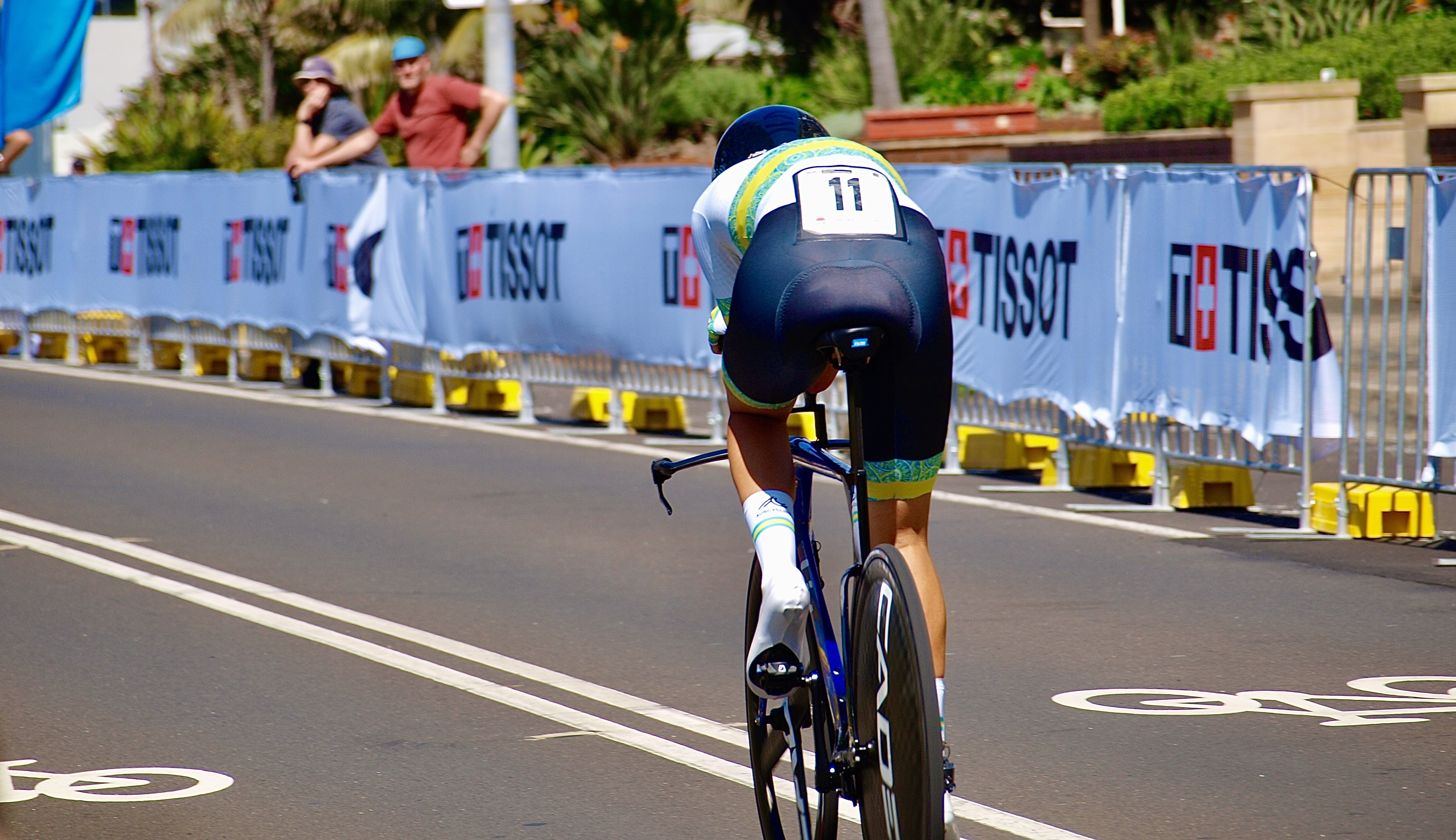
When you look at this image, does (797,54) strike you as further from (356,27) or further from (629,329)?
(629,329)

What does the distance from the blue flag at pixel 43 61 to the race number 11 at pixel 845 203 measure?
973cm

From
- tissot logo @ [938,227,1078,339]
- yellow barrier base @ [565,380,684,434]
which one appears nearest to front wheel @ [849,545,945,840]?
tissot logo @ [938,227,1078,339]

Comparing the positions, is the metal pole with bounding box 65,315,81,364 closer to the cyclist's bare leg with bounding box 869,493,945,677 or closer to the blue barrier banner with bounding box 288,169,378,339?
the blue barrier banner with bounding box 288,169,378,339

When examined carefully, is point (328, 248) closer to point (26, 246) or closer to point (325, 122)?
point (325, 122)

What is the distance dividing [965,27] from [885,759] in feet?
86.4

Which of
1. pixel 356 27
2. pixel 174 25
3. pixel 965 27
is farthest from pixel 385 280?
pixel 174 25

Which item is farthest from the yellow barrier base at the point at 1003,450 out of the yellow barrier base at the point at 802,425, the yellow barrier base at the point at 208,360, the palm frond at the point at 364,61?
the palm frond at the point at 364,61

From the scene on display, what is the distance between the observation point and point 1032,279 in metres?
10.9

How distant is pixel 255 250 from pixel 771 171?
44.6 ft

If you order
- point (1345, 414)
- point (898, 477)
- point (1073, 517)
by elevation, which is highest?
point (898, 477)

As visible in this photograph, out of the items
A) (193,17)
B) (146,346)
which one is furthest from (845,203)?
(193,17)

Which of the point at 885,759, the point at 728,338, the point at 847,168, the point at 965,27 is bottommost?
the point at 885,759

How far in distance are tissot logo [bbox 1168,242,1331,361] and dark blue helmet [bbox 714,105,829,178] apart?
541 centimetres

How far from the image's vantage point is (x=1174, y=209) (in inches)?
391
